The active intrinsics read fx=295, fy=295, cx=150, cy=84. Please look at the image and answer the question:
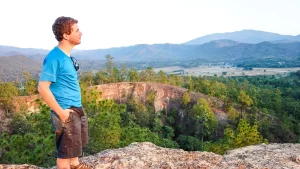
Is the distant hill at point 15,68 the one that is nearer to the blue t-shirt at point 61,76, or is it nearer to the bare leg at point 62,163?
the bare leg at point 62,163

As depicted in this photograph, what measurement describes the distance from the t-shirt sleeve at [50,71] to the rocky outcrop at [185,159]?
1.98 meters

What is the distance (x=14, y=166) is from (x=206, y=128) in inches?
1167

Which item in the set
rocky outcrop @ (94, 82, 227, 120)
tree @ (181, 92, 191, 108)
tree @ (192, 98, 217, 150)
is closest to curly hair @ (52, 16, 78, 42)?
tree @ (192, 98, 217, 150)

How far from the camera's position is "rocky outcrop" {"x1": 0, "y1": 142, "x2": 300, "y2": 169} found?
4820 millimetres

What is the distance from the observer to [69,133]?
3621mm

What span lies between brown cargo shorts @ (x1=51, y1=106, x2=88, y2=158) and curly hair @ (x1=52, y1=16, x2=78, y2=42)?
924 millimetres

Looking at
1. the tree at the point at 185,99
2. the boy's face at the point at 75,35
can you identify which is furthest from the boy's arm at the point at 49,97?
the tree at the point at 185,99

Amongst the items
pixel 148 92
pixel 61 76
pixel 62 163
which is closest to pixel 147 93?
pixel 148 92

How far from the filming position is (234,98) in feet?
128

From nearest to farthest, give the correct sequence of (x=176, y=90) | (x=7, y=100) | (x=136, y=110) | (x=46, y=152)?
1. (x=46, y=152)
2. (x=7, y=100)
3. (x=136, y=110)
4. (x=176, y=90)

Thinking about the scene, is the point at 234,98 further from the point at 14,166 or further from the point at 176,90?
the point at 14,166

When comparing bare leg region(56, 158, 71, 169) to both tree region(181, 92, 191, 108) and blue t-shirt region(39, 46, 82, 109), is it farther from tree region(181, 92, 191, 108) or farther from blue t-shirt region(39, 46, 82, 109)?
tree region(181, 92, 191, 108)

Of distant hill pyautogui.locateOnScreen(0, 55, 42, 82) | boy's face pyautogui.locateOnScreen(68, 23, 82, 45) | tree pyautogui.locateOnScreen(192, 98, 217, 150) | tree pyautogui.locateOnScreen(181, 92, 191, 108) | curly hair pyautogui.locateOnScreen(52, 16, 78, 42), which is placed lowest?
tree pyautogui.locateOnScreen(192, 98, 217, 150)

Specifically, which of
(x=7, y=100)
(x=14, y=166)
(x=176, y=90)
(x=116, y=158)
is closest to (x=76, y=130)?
(x=116, y=158)
